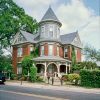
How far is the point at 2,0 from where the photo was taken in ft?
179

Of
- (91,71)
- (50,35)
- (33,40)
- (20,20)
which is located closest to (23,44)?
(33,40)

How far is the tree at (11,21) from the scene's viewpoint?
2026 inches

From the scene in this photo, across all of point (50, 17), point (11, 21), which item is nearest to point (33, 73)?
point (50, 17)

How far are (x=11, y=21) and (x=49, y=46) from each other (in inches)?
503

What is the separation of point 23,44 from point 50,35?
5.85 metres

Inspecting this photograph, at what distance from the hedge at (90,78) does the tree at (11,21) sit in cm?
2492

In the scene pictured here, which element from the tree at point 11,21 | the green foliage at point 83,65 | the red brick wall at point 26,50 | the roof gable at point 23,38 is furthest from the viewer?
the tree at point 11,21

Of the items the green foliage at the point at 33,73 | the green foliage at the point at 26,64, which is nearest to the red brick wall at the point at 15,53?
the green foliage at the point at 26,64

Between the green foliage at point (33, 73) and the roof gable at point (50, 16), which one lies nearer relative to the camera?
the green foliage at point (33, 73)

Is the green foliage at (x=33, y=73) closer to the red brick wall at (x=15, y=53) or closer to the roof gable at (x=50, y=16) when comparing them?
the red brick wall at (x=15, y=53)

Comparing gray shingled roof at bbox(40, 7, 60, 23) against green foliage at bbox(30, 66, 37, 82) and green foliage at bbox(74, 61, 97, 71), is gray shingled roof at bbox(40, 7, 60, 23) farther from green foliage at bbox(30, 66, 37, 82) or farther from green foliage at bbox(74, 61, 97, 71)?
green foliage at bbox(30, 66, 37, 82)

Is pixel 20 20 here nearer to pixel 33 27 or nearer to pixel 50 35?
pixel 33 27

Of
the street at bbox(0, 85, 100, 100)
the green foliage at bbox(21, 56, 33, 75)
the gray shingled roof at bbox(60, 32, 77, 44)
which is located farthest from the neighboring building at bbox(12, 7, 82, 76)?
the street at bbox(0, 85, 100, 100)

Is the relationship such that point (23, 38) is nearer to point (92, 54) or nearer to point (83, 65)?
point (83, 65)
